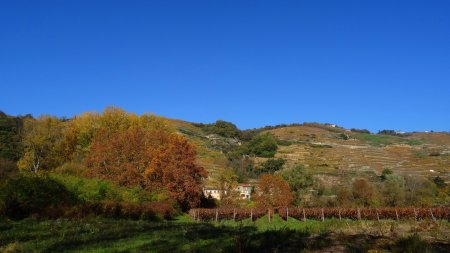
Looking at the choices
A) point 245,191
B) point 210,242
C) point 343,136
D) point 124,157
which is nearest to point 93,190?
point 124,157

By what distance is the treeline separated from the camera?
5119 centimetres

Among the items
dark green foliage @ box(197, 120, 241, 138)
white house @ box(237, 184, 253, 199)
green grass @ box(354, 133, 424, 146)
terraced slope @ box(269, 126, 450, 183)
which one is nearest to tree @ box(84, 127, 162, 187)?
white house @ box(237, 184, 253, 199)

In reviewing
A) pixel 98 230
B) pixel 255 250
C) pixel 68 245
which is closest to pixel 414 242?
pixel 255 250

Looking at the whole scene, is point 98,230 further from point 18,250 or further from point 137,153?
point 137,153

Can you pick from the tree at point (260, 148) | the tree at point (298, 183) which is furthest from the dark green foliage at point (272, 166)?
the tree at point (298, 183)

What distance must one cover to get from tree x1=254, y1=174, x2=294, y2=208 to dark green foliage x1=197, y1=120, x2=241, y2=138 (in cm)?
10502

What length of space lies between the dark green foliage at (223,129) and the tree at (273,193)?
4135 inches

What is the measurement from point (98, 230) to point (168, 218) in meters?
25.4

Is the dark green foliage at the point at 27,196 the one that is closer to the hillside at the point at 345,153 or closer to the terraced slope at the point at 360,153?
the hillside at the point at 345,153

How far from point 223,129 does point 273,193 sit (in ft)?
353

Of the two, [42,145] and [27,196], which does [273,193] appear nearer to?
[27,196]

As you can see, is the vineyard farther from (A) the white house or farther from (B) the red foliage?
(A) the white house

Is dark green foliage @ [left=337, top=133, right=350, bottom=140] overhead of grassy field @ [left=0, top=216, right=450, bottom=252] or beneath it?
overhead

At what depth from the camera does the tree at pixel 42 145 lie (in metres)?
64.9
